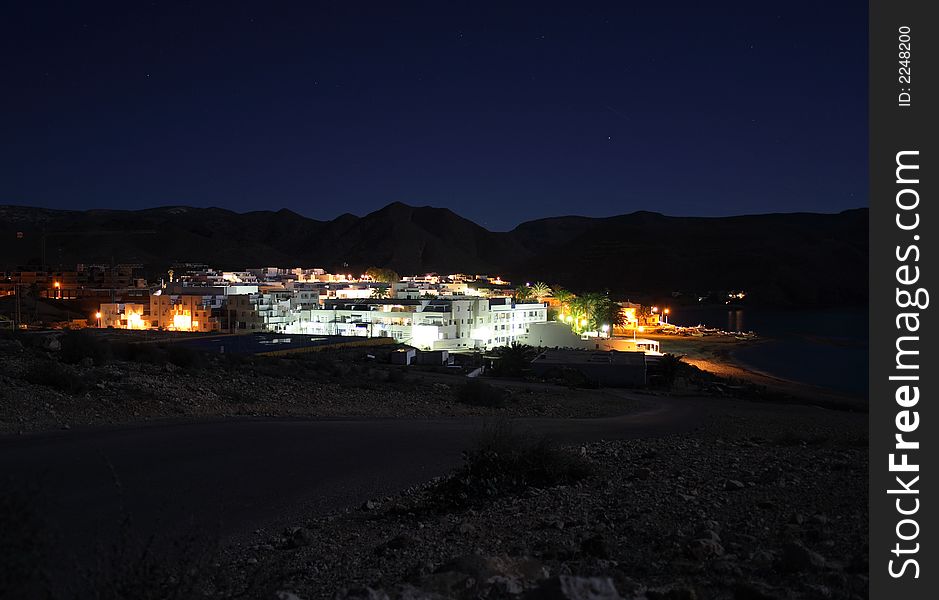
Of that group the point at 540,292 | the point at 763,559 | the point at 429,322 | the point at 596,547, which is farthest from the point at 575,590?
the point at 540,292

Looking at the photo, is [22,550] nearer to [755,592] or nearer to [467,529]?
[467,529]

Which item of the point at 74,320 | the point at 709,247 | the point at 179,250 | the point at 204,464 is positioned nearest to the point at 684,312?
the point at 709,247

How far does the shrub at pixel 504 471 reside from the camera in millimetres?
6723

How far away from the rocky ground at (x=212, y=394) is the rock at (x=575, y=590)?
9.89m

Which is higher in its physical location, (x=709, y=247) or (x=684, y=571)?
A: (x=709, y=247)

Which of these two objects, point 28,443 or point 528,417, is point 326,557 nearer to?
point 28,443

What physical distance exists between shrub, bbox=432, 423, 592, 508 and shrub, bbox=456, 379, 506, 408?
9.63 metres

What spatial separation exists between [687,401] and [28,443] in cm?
1856

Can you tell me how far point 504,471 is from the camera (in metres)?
7.12

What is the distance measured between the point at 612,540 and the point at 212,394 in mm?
11762

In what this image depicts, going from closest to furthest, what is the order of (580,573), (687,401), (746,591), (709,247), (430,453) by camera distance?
(746,591) → (580,573) → (430,453) → (687,401) → (709,247)

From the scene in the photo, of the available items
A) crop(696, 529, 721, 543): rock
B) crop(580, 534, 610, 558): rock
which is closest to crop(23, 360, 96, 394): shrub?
crop(580, 534, 610, 558): rock

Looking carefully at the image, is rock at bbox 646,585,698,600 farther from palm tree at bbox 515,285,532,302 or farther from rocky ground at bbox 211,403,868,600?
palm tree at bbox 515,285,532,302

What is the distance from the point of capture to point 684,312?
101 m
